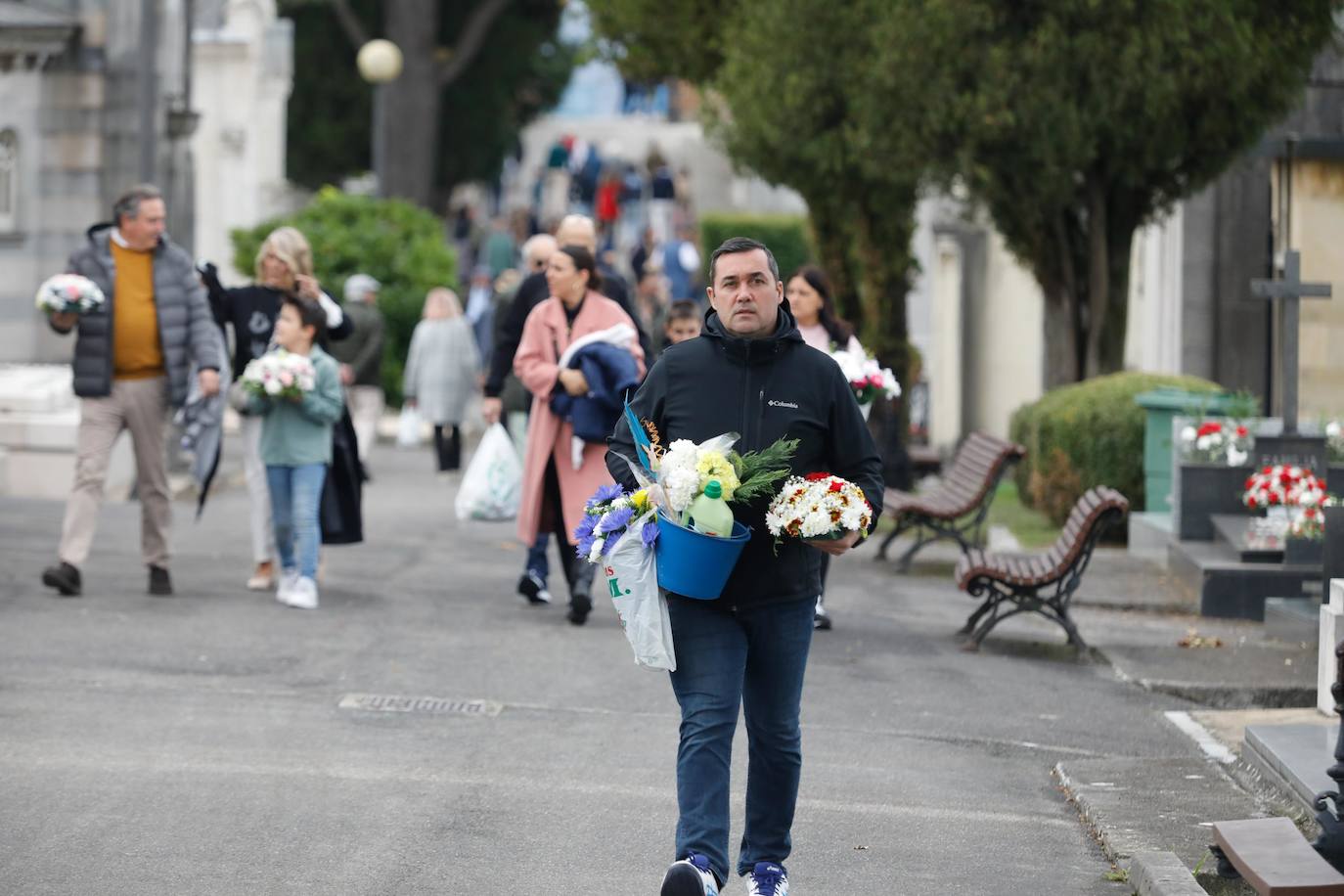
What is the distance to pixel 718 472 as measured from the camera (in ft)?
18.5

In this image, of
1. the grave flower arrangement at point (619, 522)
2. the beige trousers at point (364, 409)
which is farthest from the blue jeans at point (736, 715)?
the beige trousers at point (364, 409)

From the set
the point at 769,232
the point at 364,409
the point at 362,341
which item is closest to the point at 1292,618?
the point at 362,341

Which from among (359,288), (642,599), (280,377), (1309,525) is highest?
(359,288)

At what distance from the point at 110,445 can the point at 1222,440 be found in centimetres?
681

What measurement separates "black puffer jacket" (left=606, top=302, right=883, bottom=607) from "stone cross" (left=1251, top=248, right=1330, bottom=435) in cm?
746

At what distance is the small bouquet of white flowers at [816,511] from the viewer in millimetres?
5699

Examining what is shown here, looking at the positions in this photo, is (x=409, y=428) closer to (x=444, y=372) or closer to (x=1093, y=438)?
(x=444, y=372)

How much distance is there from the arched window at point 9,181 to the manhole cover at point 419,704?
12.7m

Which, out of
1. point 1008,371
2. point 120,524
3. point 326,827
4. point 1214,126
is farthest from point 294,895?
point 1008,371

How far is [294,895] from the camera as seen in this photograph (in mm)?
6059

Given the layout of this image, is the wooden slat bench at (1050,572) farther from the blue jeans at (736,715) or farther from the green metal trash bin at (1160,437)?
the blue jeans at (736,715)

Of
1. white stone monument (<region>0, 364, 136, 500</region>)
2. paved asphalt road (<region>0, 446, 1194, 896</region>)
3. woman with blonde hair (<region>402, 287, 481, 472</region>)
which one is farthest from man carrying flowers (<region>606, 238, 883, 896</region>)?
woman with blonde hair (<region>402, 287, 481, 472</region>)

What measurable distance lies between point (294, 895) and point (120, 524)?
9.63 metres

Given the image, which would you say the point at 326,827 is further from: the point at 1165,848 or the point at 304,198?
the point at 304,198
